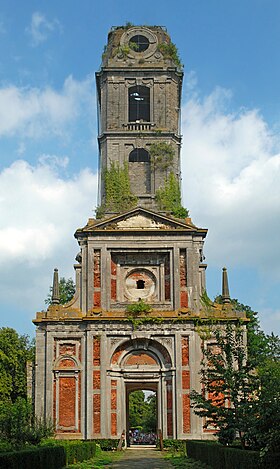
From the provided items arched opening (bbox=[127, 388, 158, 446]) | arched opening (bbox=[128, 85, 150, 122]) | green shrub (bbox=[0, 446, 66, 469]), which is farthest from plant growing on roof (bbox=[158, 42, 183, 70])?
arched opening (bbox=[127, 388, 158, 446])

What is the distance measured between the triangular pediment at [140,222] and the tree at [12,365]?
19.5 meters

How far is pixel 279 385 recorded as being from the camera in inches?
818

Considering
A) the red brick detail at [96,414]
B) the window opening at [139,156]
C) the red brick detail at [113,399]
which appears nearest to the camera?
the red brick detail at [96,414]

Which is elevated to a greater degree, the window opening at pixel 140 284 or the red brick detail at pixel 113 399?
the window opening at pixel 140 284

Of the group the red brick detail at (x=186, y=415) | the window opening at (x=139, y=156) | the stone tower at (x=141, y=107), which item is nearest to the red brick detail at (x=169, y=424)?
the red brick detail at (x=186, y=415)

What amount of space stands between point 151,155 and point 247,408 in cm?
2538

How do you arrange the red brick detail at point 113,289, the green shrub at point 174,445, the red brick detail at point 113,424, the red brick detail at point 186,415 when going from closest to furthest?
the green shrub at point 174,445
the red brick detail at point 186,415
the red brick detail at point 113,424
the red brick detail at point 113,289

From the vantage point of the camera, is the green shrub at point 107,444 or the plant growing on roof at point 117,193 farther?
the plant growing on roof at point 117,193

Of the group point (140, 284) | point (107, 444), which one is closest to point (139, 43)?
point (140, 284)

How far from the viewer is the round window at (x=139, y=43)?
4809cm

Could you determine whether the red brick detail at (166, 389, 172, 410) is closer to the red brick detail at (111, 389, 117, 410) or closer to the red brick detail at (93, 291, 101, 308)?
the red brick detail at (111, 389, 117, 410)

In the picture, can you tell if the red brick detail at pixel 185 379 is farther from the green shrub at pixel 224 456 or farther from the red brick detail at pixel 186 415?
the green shrub at pixel 224 456

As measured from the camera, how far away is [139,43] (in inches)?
1902

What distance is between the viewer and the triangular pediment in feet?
139
